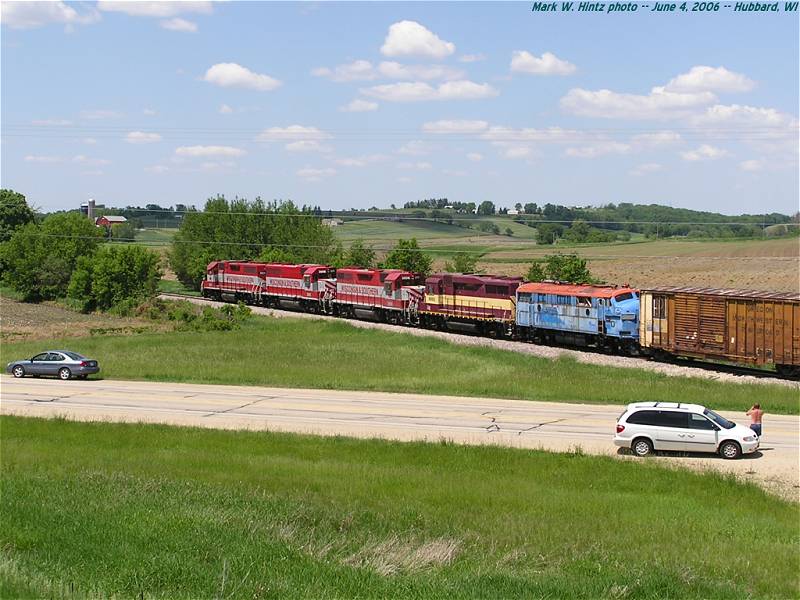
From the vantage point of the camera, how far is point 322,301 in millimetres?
74250

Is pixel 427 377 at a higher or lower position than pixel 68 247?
lower

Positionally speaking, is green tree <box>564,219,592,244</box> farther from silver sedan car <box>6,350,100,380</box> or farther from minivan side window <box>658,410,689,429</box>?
minivan side window <box>658,410,689,429</box>

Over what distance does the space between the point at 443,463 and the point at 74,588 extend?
1536cm

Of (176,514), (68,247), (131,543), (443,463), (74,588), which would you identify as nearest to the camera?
(74,588)

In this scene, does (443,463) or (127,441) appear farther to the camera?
(127,441)

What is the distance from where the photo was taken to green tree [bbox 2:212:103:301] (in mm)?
98000

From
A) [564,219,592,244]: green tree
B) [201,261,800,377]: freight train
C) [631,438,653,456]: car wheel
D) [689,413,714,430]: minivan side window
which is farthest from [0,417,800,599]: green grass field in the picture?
[564,219,592,244]: green tree

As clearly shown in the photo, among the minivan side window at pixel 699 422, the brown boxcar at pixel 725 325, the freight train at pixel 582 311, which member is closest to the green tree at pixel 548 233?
the freight train at pixel 582 311

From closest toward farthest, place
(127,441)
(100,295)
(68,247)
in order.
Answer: (127,441), (100,295), (68,247)

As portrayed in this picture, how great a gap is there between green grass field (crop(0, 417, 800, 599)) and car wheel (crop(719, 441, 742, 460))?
10.3ft

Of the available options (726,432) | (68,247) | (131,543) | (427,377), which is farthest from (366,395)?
(68,247)

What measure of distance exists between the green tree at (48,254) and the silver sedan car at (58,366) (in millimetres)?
53480

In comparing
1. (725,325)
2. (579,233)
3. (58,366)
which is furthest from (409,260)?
(579,233)

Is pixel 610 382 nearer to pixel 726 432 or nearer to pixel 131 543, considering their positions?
pixel 726 432
